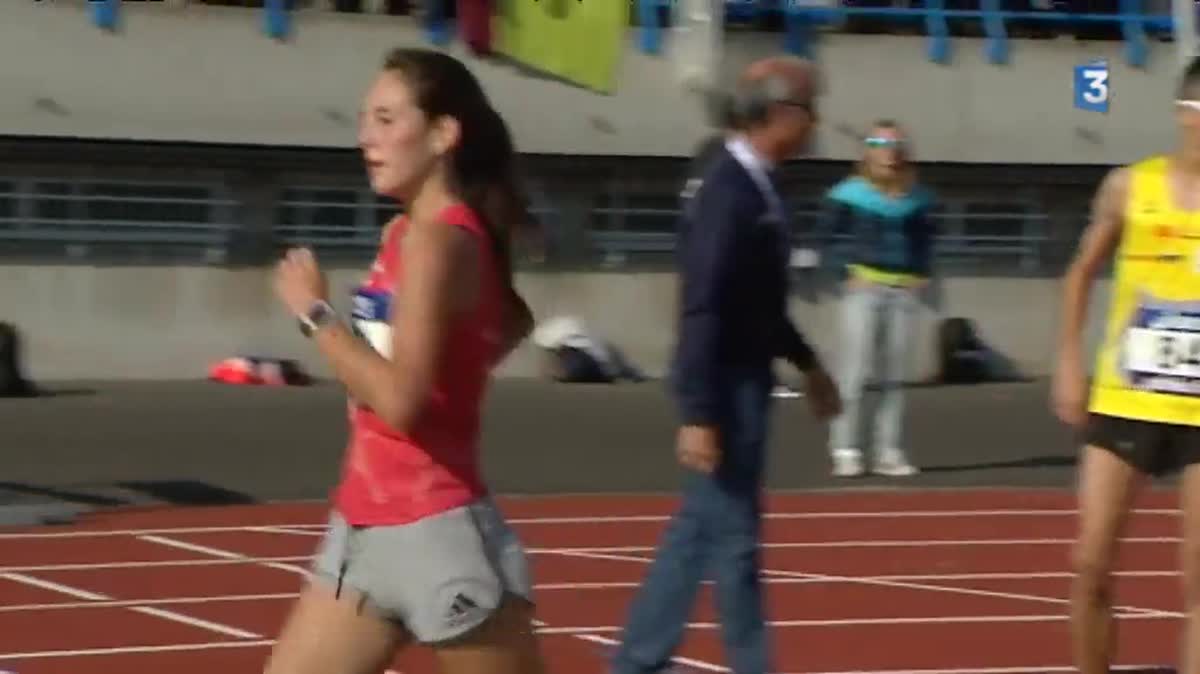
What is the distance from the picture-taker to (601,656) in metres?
8.68

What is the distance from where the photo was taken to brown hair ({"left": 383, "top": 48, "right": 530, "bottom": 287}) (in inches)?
182

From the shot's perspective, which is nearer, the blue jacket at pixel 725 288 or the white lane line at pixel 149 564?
the blue jacket at pixel 725 288

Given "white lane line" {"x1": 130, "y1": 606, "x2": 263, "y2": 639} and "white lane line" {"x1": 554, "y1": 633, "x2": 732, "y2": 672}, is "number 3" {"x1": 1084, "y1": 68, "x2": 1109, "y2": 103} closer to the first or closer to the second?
"white lane line" {"x1": 554, "y1": 633, "x2": 732, "y2": 672}

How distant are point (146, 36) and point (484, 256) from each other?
15.2 m

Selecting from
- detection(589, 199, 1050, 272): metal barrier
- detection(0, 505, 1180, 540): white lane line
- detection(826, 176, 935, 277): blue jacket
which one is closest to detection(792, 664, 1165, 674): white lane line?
detection(0, 505, 1180, 540): white lane line

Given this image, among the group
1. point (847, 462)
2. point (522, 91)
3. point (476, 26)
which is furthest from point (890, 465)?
point (476, 26)

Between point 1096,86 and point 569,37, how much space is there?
5001mm

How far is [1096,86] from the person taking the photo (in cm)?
2242

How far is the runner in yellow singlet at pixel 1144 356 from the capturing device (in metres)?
6.89

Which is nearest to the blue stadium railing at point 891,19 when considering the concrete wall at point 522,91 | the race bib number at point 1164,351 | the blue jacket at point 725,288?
the concrete wall at point 522,91

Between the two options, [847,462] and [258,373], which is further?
[258,373]

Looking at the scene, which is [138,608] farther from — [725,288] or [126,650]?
[725,288]

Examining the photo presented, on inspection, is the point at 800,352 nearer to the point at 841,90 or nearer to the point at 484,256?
the point at 484,256

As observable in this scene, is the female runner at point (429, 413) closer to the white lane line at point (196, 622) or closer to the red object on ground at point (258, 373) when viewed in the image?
the white lane line at point (196, 622)
